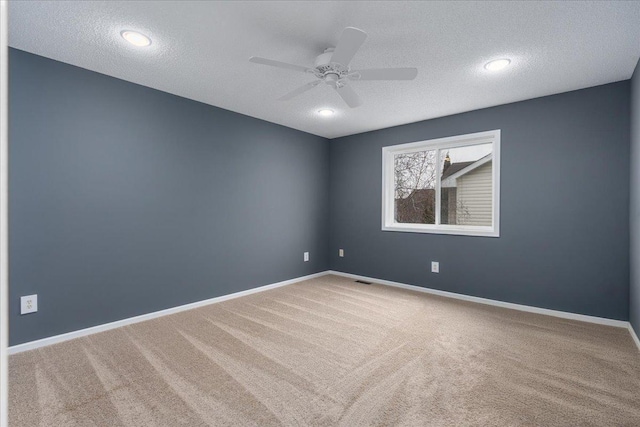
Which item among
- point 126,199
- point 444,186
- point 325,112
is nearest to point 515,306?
point 444,186

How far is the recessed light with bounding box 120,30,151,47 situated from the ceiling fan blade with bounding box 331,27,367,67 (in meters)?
1.36

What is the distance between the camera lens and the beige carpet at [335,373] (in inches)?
64.7

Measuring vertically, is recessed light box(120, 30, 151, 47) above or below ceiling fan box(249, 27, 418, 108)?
above

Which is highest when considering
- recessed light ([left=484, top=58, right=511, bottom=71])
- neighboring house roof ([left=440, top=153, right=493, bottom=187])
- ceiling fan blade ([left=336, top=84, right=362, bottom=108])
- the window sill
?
recessed light ([left=484, top=58, right=511, bottom=71])

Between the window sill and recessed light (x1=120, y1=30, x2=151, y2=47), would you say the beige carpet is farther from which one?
recessed light (x1=120, y1=30, x2=151, y2=47)

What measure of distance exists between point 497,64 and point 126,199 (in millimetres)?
3485

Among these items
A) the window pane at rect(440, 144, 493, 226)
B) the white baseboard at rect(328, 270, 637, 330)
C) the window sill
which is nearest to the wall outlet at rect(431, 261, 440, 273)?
the white baseboard at rect(328, 270, 637, 330)

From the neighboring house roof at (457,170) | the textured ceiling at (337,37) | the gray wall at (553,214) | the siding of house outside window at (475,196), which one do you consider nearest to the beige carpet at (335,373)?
the gray wall at (553,214)

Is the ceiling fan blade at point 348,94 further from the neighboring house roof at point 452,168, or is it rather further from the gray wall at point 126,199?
the neighboring house roof at point 452,168

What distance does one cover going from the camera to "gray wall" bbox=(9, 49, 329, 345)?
2375mm

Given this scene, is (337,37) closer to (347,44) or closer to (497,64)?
(347,44)

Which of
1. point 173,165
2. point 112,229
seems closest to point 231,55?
point 173,165

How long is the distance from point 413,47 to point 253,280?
3.15 m

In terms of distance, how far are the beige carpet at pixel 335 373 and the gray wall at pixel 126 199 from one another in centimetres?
39
